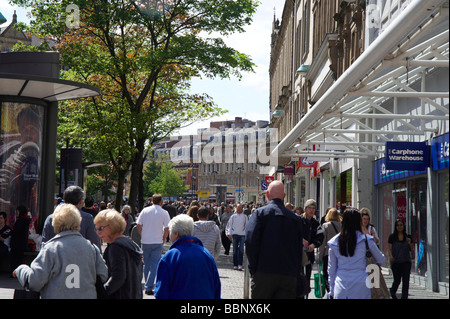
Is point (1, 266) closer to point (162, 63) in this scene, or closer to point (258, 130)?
point (162, 63)

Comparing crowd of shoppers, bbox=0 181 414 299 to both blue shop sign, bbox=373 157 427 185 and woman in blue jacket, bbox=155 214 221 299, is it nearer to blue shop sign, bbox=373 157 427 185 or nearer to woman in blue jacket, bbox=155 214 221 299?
woman in blue jacket, bbox=155 214 221 299

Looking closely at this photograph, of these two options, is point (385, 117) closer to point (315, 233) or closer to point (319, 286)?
point (315, 233)

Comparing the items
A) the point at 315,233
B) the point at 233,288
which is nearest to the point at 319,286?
the point at 315,233

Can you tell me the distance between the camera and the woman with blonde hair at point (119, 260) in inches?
248

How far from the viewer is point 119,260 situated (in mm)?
6383

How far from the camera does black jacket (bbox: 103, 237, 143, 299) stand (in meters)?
6.30

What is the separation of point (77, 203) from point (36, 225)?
669 centimetres

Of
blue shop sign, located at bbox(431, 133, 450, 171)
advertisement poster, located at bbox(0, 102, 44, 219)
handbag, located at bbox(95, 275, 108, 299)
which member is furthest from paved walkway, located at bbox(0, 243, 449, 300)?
handbag, located at bbox(95, 275, 108, 299)

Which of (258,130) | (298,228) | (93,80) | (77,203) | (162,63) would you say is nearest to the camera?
(298,228)

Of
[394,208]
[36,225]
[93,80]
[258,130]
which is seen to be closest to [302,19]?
[93,80]

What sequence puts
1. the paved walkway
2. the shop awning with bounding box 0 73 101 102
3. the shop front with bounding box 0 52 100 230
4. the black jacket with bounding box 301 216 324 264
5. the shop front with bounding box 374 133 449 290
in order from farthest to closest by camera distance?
the shop front with bounding box 0 52 100 230, the shop front with bounding box 374 133 449 290, the shop awning with bounding box 0 73 101 102, the paved walkway, the black jacket with bounding box 301 216 324 264

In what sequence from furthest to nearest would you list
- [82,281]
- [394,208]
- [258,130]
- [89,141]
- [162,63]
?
[258,130] < [89,141] < [162,63] < [394,208] < [82,281]

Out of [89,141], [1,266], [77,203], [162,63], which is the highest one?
[162,63]

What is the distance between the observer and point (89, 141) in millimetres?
27562
